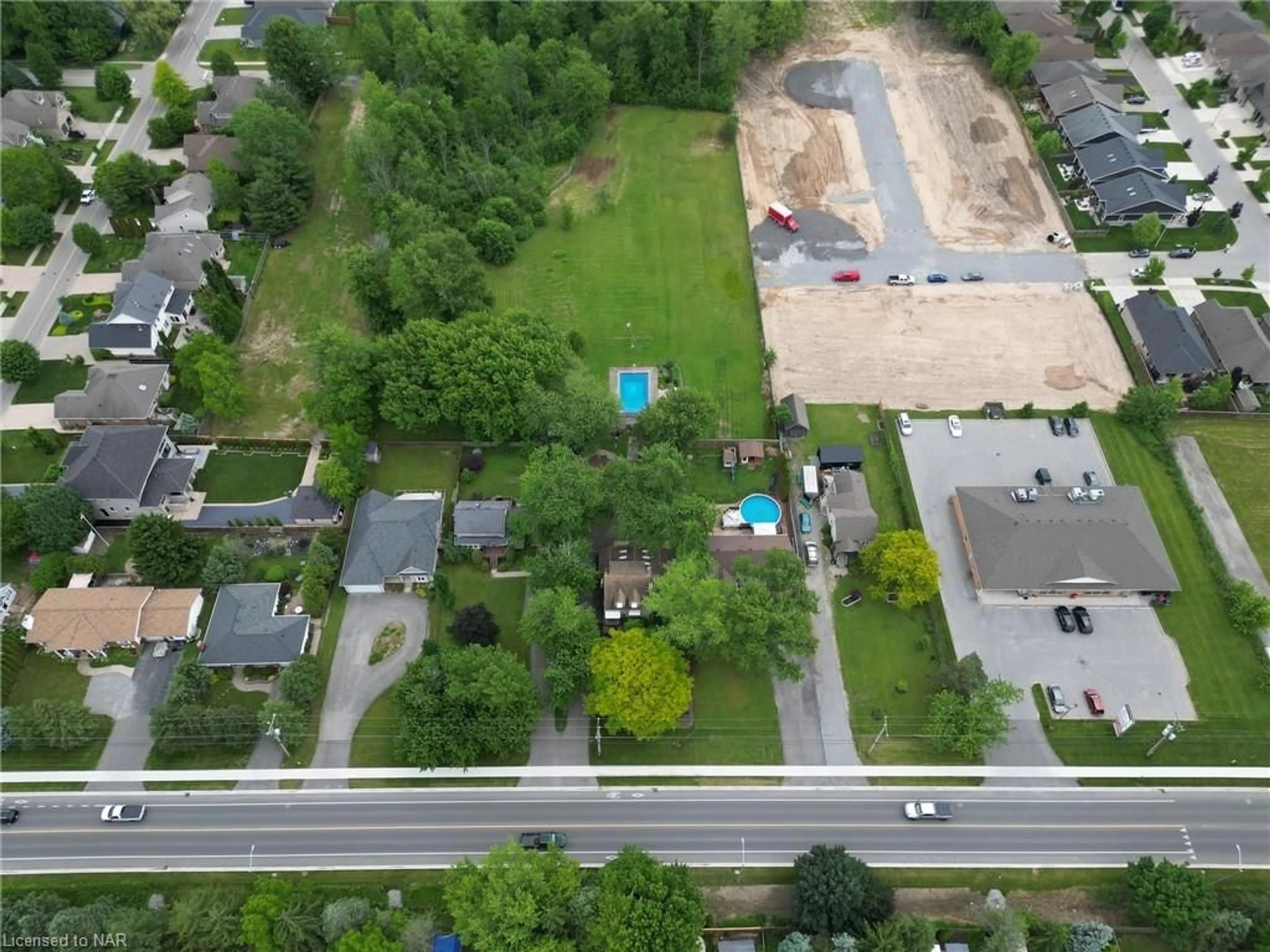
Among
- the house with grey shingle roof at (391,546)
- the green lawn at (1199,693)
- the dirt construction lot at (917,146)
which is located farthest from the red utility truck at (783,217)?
the house with grey shingle roof at (391,546)

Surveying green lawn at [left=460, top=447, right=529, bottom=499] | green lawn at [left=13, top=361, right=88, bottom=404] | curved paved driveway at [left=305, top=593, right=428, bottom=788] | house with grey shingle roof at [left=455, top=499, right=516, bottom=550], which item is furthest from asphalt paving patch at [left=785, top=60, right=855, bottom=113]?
green lawn at [left=13, top=361, right=88, bottom=404]

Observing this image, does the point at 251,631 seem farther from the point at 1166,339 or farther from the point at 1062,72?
the point at 1062,72

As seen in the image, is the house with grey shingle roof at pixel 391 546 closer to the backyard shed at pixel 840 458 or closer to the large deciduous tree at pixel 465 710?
the large deciduous tree at pixel 465 710

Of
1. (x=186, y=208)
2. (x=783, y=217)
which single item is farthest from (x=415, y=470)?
(x=783, y=217)

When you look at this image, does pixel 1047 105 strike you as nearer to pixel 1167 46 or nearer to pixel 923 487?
pixel 1167 46

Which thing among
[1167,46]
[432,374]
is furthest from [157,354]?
[1167,46]
